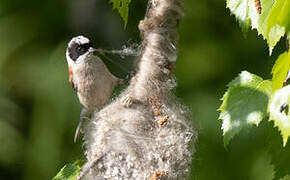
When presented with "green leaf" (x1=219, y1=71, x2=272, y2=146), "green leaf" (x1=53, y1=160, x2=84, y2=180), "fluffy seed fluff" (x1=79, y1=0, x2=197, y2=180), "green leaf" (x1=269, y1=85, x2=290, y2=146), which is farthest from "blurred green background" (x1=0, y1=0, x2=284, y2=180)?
"green leaf" (x1=269, y1=85, x2=290, y2=146)

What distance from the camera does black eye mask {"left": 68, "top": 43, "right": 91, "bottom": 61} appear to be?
3.39 meters

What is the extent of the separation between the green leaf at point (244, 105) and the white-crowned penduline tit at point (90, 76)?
1068 mm

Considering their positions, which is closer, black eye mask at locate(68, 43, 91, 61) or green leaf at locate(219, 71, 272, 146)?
green leaf at locate(219, 71, 272, 146)

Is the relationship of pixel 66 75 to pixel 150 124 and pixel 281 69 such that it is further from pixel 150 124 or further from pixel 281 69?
pixel 281 69

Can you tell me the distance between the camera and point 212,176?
451cm

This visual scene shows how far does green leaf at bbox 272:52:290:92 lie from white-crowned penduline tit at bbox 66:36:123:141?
1459 millimetres

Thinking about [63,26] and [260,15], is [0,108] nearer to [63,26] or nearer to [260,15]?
[63,26]

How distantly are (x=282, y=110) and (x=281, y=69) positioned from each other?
6.1 inches

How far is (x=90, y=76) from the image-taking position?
134 inches

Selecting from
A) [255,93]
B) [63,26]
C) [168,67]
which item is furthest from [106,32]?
[255,93]

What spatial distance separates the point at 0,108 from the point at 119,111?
2.86 meters

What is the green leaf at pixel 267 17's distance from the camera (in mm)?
1931

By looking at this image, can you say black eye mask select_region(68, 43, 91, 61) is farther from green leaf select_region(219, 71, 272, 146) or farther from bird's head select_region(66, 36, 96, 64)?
green leaf select_region(219, 71, 272, 146)

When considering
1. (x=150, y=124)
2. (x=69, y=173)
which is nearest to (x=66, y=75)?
(x=69, y=173)
